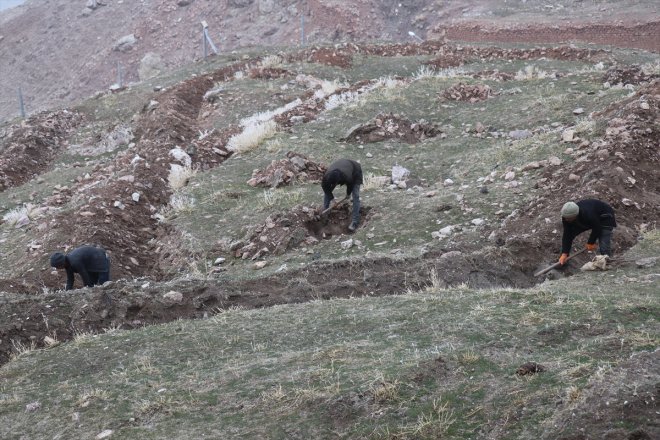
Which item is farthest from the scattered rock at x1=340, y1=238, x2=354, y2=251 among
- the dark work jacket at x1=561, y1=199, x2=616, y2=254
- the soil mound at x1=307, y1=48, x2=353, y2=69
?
the soil mound at x1=307, y1=48, x2=353, y2=69

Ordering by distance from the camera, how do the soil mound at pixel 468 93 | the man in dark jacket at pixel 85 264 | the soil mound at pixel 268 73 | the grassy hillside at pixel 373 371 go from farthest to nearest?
1. the soil mound at pixel 268 73
2. the soil mound at pixel 468 93
3. the man in dark jacket at pixel 85 264
4. the grassy hillside at pixel 373 371

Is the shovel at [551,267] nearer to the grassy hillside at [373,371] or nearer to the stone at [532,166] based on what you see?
the grassy hillside at [373,371]

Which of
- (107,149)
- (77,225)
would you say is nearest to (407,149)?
(77,225)

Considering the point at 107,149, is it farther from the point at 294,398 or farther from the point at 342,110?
the point at 294,398

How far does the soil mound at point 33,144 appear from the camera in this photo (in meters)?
18.6

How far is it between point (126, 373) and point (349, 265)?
3.80 meters

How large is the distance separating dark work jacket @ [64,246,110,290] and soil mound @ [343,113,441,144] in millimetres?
6737

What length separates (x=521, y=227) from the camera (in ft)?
33.6

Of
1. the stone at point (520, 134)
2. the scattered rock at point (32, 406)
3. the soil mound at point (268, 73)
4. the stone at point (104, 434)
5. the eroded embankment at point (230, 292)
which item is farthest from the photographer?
the soil mound at point (268, 73)

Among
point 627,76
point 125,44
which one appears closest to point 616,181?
point 627,76

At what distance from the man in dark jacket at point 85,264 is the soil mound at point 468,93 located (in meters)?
9.94

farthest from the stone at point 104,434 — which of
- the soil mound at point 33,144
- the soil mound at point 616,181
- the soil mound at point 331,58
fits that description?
the soil mound at point 331,58

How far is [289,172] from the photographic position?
45.4 ft

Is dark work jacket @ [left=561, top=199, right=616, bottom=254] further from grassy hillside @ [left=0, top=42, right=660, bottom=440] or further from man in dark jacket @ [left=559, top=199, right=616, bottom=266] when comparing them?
grassy hillside @ [left=0, top=42, right=660, bottom=440]
